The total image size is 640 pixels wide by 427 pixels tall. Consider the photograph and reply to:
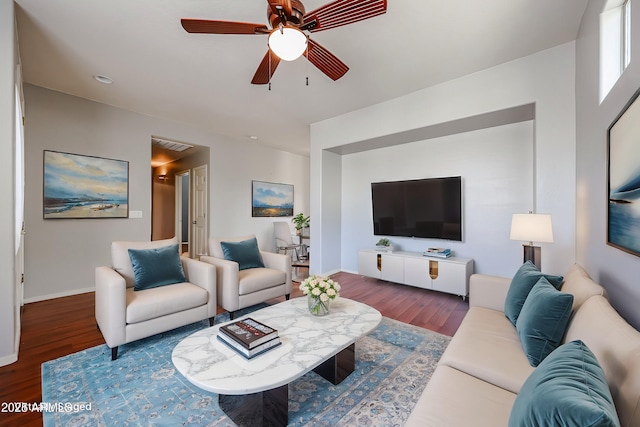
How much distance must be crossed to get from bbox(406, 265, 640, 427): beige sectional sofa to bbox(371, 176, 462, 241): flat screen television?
1980 mm

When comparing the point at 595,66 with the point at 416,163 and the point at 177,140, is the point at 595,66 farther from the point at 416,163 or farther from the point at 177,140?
the point at 177,140

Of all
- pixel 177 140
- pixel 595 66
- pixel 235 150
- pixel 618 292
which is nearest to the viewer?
pixel 618 292

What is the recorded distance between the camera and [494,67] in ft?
9.29

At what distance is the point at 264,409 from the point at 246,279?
1557 mm

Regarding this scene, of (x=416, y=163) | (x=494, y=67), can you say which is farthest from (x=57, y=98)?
(x=494, y=67)

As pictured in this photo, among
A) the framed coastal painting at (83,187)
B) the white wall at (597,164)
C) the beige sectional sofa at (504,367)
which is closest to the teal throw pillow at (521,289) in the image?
the beige sectional sofa at (504,367)

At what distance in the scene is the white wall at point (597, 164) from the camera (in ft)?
4.21

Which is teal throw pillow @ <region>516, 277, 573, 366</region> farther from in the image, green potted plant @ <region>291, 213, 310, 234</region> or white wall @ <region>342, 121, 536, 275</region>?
green potted plant @ <region>291, 213, 310, 234</region>

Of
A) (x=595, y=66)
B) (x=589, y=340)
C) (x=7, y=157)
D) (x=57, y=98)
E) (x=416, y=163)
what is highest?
(x=57, y=98)

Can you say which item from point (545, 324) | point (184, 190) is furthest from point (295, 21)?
point (184, 190)

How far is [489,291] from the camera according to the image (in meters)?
2.16

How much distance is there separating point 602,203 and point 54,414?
3.50 metres

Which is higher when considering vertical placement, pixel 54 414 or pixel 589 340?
pixel 589 340

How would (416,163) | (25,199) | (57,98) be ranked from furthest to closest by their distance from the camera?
(416,163) → (57,98) → (25,199)
